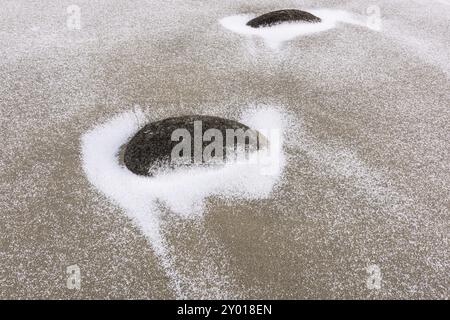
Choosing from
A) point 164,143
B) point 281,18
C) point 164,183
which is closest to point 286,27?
point 281,18

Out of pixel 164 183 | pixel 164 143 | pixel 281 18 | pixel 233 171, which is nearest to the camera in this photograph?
pixel 164 183

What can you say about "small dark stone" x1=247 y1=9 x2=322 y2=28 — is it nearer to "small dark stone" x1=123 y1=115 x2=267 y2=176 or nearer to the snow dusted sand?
the snow dusted sand

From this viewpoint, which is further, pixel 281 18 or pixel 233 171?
pixel 281 18

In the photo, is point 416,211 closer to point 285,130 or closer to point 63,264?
point 285,130

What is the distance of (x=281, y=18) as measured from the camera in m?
13.2

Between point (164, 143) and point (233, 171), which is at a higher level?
point (164, 143)

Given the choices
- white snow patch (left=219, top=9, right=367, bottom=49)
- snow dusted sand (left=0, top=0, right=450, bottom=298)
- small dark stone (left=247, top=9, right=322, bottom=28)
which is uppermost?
small dark stone (left=247, top=9, right=322, bottom=28)

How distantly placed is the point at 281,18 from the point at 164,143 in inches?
304

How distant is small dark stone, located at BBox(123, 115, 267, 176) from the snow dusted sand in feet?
1.68

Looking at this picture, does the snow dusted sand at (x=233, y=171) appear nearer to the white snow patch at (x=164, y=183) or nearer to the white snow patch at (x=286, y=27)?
the white snow patch at (x=164, y=183)

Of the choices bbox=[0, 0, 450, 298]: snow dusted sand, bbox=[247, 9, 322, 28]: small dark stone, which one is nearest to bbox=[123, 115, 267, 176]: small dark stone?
bbox=[0, 0, 450, 298]: snow dusted sand

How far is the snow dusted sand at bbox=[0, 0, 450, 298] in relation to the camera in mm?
5855

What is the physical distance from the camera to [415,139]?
28.0ft

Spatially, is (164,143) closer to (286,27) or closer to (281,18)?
(286,27)
